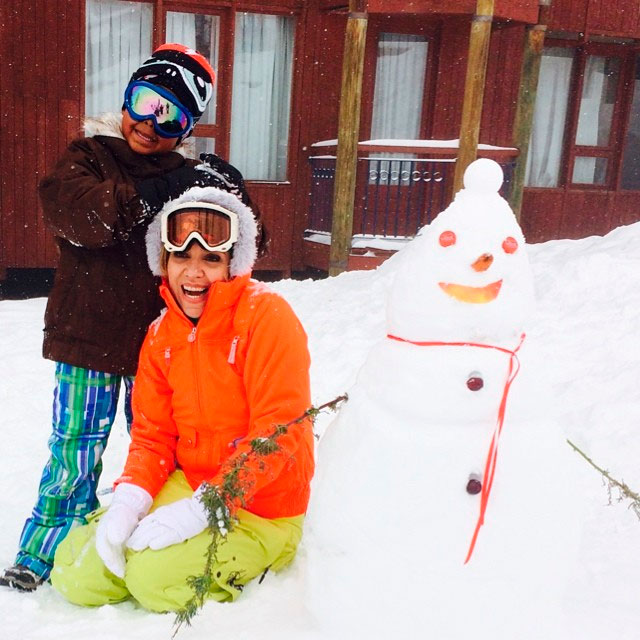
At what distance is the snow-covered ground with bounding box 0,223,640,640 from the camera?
224cm

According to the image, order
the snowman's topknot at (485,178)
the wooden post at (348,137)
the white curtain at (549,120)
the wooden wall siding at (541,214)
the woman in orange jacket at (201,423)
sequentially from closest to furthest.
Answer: the snowman's topknot at (485,178) → the woman in orange jacket at (201,423) → the wooden post at (348,137) → the wooden wall siding at (541,214) → the white curtain at (549,120)

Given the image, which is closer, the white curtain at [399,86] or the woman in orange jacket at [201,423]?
the woman in orange jacket at [201,423]

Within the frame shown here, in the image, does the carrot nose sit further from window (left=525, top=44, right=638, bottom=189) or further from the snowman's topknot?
window (left=525, top=44, right=638, bottom=189)

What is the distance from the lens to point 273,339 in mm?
2443

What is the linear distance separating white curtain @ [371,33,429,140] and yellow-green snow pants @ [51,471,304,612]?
7518mm

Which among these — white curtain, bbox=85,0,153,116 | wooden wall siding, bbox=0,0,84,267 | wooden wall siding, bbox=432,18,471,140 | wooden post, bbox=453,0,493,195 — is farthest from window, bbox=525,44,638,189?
wooden wall siding, bbox=0,0,84,267

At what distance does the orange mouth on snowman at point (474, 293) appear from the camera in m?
1.98

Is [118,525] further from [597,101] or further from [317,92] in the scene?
[597,101]

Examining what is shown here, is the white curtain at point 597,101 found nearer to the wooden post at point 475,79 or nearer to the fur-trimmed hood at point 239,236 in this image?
the wooden post at point 475,79

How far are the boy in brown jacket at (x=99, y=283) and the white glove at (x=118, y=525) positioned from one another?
34cm

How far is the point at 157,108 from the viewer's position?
8.52 feet

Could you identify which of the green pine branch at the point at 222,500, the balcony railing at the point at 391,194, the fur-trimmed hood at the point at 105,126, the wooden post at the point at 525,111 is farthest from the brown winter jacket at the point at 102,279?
the wooden post at the point at 525,111

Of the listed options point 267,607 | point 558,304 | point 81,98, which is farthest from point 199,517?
point 81,98

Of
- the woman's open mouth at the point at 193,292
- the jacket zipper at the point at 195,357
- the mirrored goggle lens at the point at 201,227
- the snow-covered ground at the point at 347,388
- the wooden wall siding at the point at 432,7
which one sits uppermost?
the wooden wall siding at the point at 432,7
